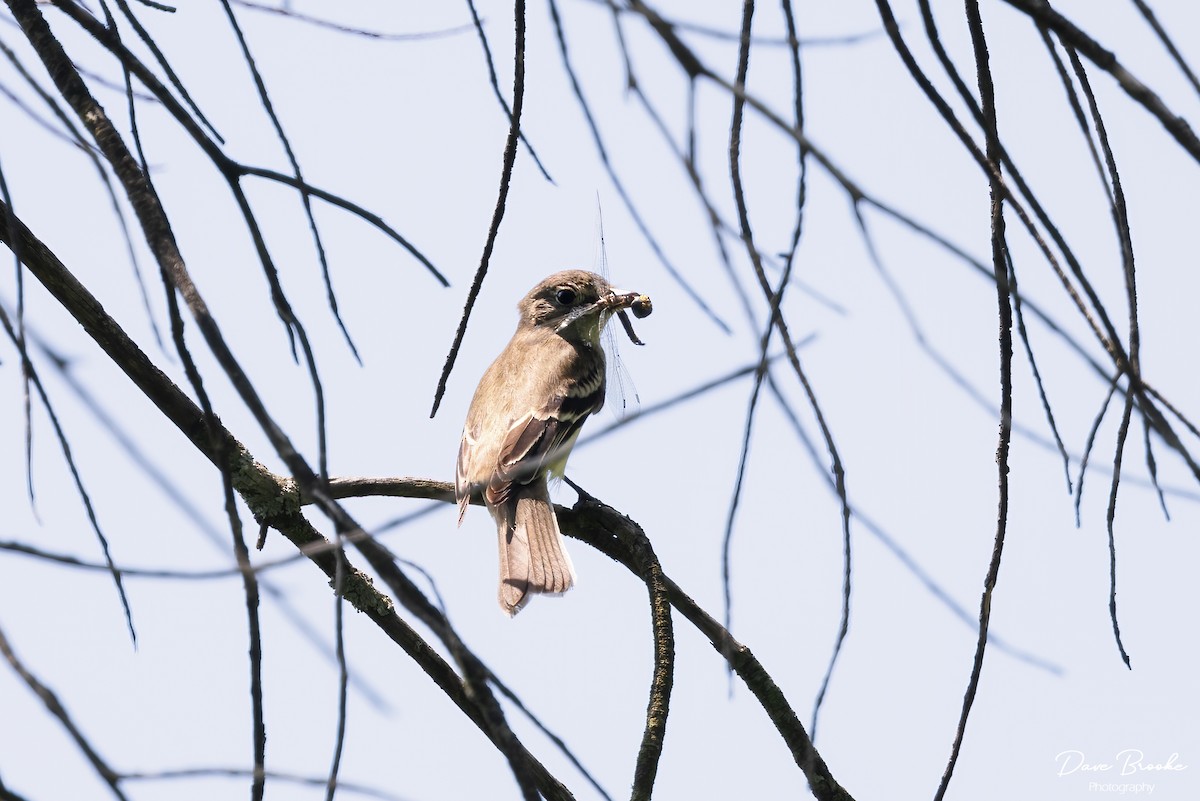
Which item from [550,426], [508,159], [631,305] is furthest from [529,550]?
[508,159]

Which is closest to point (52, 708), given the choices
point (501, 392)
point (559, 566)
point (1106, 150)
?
point (1106, 150)

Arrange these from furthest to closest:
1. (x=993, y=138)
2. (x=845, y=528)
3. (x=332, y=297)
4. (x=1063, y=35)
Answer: (x=332, y=297), (x=845, y=528), (x=993, y=138), (x=1063, y=35)

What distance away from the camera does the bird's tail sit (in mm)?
5648

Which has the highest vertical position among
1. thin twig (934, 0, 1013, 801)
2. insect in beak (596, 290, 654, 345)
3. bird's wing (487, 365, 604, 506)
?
insect in beak (596, 290, 654, 345)

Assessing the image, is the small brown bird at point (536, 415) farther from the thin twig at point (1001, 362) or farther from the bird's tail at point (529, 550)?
the thin twig at point (1001, 362)

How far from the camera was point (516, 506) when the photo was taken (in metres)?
5.96

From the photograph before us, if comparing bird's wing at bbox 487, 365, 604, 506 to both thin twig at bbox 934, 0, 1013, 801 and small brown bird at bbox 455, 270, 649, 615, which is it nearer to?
small brown bird at bbox 455, 270, 649, 615

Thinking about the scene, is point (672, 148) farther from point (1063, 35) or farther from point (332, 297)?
point (332, 297)

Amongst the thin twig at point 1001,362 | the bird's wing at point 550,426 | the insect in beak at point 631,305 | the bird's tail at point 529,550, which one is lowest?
the thin twig at point 1001,362

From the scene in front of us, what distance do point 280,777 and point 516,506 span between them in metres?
4.25

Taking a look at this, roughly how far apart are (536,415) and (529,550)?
117 cm

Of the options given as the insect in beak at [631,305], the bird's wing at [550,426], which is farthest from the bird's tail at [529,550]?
the insect in beak at [631,305]

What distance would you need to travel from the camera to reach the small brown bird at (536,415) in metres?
5.75

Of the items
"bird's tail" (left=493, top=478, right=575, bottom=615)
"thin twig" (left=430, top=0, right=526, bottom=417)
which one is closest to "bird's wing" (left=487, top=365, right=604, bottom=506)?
"bird's tail" (left=493, top=478, right=575, bottom=615)
